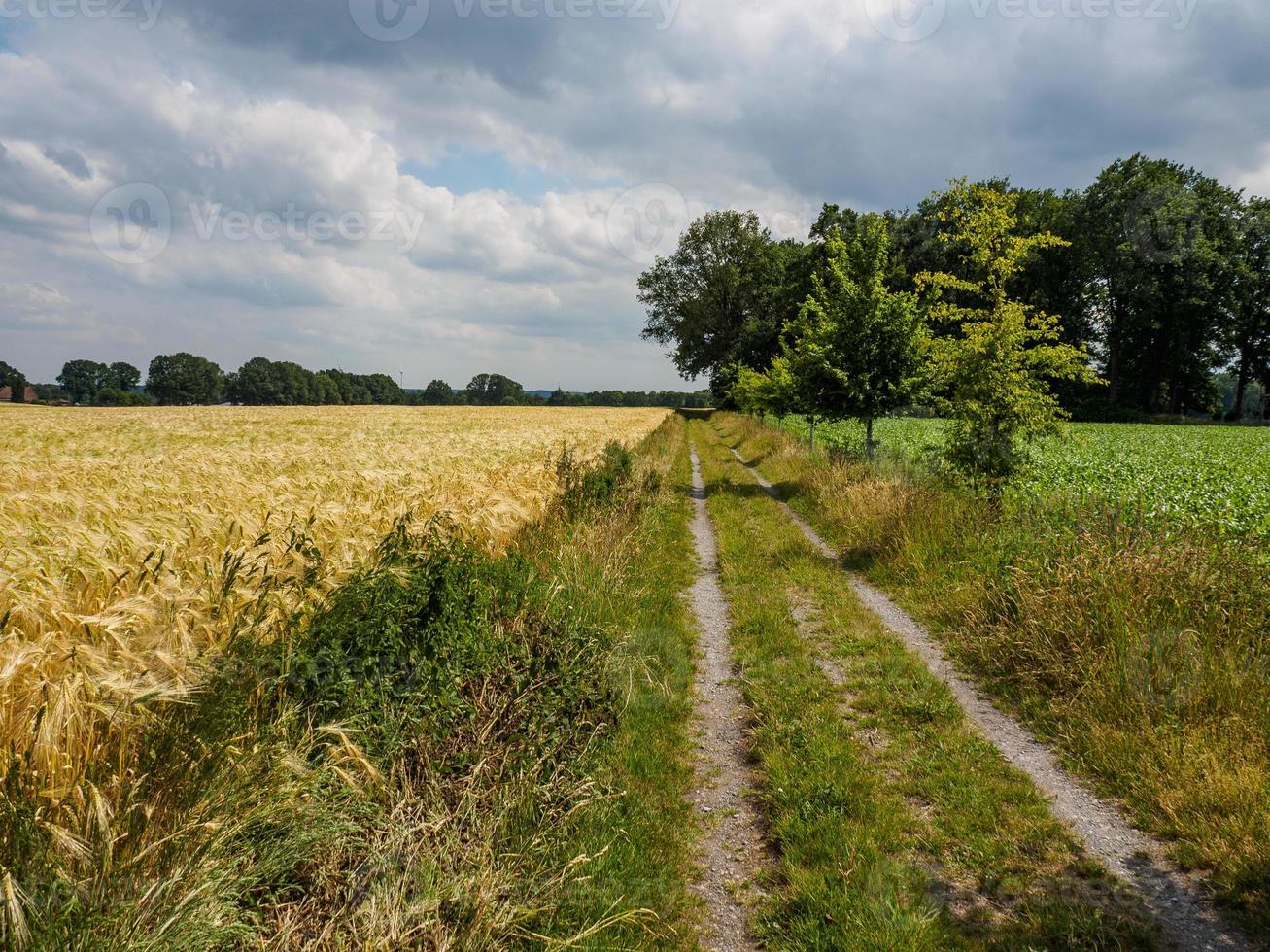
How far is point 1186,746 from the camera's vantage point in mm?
4203

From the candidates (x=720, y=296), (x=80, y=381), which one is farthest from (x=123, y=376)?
(x=720, y=296)

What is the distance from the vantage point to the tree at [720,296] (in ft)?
220

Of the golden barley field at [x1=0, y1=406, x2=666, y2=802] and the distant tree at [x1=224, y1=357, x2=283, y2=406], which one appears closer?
the golden barley field at [x1=0, y1=406, x2=666, y2=802]

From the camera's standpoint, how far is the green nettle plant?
369 inches

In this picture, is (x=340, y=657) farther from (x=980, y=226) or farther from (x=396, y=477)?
(x=980, y=226)

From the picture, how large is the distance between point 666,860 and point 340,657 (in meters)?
2.30

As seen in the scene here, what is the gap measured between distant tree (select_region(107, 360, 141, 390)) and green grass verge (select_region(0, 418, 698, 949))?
154243mm

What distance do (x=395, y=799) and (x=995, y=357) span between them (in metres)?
10.3

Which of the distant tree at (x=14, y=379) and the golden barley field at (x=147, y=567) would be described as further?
the distant tree at (x=14, y=379)

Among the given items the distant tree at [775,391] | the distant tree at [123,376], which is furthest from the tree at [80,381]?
the distant tree at [775,391]

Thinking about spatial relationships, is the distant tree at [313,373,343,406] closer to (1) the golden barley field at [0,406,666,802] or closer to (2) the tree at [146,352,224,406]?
(2) the tree at [146,352,224,406]

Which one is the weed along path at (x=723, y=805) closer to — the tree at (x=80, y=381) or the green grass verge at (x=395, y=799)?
the green grass verge at (x=395, y=799)

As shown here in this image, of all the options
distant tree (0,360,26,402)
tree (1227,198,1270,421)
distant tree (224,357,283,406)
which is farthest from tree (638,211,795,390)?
distant tree (0,360,26,402)

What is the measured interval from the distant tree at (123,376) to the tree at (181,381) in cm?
1699
